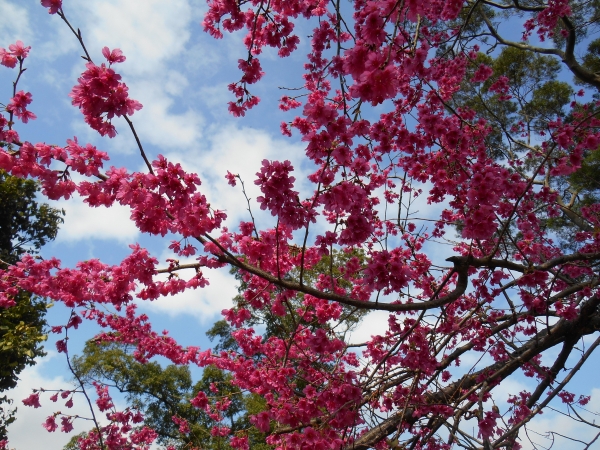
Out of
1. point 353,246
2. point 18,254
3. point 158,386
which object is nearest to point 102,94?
point 353,246

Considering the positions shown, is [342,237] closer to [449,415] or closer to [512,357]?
[449,415]

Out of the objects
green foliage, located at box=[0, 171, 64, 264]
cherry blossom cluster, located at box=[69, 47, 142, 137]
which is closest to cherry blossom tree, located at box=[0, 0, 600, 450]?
cherry blossom cluster, located at box=[69, 47, 142, 137]

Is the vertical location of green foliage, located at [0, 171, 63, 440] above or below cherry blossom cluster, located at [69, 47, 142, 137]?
above

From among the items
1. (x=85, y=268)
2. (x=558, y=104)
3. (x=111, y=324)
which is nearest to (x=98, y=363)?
(x=111, y=324)

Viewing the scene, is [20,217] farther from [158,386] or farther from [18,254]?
[158,386]

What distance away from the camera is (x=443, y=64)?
5969 mm

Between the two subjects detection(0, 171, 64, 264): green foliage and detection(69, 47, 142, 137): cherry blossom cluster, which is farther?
detection(0, 171, 64, 264): green foliage

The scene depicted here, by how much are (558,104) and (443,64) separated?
5134 mm

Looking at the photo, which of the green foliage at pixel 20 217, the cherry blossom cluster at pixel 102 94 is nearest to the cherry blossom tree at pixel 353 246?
the cherry blossom cluster at pixel 102 94

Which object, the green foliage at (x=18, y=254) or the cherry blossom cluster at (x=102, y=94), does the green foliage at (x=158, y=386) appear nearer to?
the green foliage at (x=18, y=254)

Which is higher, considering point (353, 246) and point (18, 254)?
point (18, 254)

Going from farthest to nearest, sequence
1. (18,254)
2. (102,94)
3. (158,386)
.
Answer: (158,386)
(18,254)
(102,94)

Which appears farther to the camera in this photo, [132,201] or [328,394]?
[328,394]

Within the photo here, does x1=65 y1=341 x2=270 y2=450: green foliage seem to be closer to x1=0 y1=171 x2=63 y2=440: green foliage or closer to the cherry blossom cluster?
x1=0 y1=171 x2=63 y2=440: green foliage
